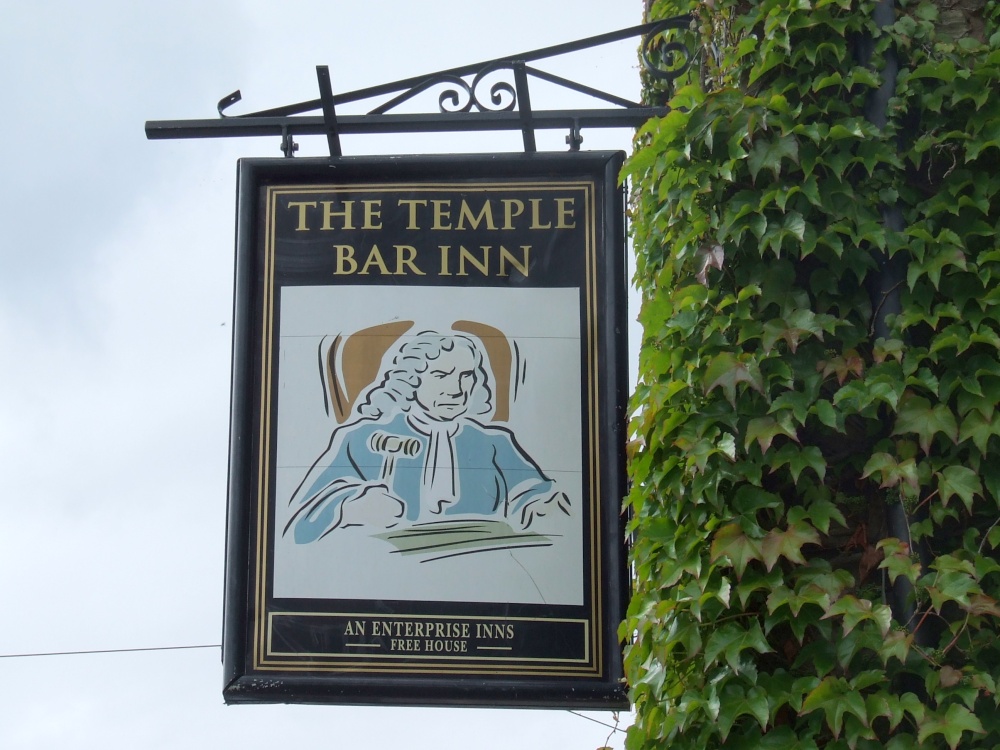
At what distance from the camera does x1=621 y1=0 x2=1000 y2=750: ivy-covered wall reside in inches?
131

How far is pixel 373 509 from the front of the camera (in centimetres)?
402

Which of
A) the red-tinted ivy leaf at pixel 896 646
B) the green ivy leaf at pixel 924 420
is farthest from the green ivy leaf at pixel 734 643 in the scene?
the green ivy leaf at pixel 924 420

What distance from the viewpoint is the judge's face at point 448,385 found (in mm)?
4102

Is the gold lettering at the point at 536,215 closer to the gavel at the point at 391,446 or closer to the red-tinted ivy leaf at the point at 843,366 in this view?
the gavel at the point at 391,446

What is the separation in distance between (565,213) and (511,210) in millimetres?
168

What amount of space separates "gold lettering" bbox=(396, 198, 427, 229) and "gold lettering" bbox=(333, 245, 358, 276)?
0.20 meters

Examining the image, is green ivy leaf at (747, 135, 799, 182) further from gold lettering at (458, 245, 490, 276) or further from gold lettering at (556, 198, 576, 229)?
gold lettering at (458, 245, 490, 276)

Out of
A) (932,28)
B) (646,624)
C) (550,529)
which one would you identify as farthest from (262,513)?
(932,28)

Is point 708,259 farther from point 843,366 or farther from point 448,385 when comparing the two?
point 448,385

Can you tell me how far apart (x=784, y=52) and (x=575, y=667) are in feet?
5.95

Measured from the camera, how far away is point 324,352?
13.6ft

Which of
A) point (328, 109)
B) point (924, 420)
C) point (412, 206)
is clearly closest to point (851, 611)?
point (924, 420)

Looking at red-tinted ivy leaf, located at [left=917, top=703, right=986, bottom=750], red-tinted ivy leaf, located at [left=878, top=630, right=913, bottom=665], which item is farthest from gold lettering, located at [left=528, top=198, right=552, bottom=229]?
red-tinted ivy leaf, located at [left=917, top=703, right=986, bottom=750]

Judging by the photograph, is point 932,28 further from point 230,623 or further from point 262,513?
point 230,623
